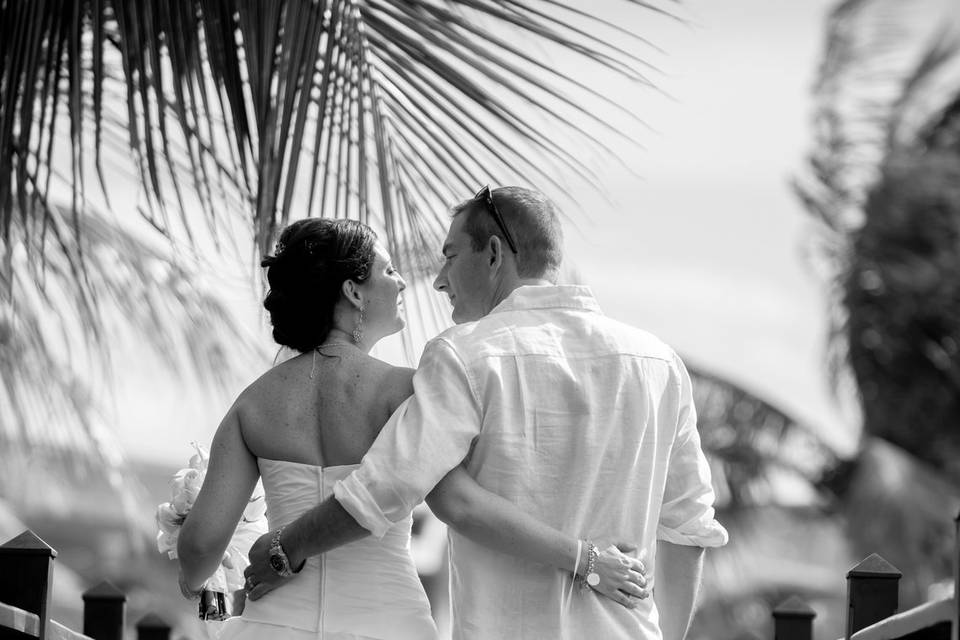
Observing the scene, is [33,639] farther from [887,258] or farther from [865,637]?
[887,258]

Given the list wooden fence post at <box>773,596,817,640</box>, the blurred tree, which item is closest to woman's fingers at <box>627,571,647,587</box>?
wooden fence post at <box>773,596,817,640</box>

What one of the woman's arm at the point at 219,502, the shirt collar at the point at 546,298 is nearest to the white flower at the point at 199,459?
the woman's arm at the point at 219,502

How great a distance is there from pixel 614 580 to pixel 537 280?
0.58 metres

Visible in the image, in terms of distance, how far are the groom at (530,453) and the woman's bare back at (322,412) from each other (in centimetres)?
12

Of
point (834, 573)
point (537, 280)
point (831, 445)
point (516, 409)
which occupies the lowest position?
point (834, 573)

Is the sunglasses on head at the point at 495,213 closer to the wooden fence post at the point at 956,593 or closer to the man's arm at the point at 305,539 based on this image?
the man's arm at the point at 305,539

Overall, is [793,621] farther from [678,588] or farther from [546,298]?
[546,298]

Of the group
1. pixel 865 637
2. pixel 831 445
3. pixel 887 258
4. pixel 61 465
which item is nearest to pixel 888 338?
pixel 887 258

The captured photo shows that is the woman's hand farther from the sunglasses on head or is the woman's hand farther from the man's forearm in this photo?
the sunglasses on head

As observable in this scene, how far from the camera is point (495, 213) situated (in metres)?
2.77

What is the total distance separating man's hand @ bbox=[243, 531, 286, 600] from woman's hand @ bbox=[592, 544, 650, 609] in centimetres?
59

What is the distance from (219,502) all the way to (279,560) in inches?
6.7

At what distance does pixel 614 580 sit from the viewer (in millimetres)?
2545

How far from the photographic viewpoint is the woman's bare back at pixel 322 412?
267cm
